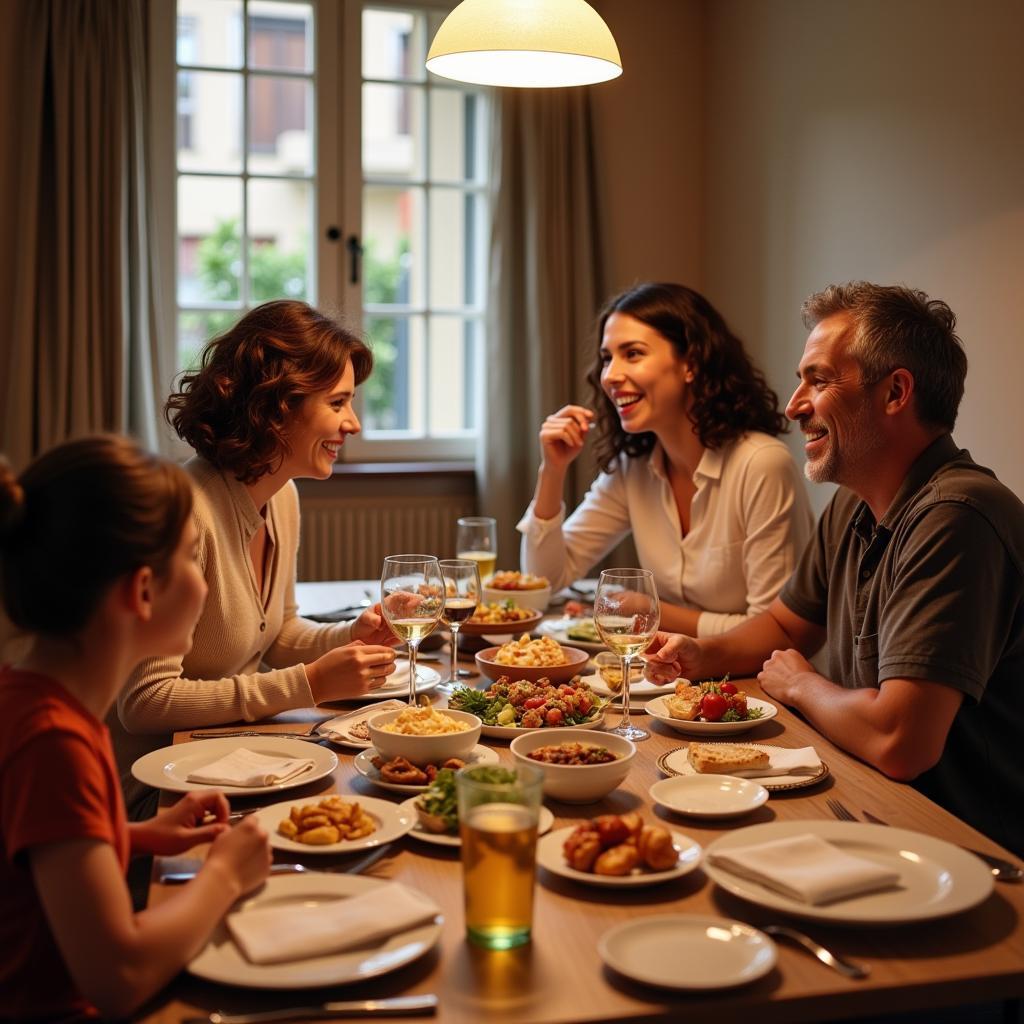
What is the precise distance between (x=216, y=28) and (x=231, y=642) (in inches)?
143

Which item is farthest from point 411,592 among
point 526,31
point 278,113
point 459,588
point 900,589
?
point 278,113

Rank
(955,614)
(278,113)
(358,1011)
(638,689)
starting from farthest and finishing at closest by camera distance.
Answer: (278,113) → (638,689) → (955,614) → (358,1011)

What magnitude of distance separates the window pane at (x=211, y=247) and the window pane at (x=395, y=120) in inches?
22.4

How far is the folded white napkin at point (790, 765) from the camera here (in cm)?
151

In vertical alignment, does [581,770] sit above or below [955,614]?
below

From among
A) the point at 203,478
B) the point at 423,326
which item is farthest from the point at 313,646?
the point at 423,326

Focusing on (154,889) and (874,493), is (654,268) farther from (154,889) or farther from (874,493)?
(154,889)

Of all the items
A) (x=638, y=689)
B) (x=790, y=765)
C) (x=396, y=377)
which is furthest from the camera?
(x=396, y=377)

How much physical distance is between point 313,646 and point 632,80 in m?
3.39

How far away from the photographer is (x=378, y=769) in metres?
1.48

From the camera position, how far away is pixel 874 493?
1.95 m

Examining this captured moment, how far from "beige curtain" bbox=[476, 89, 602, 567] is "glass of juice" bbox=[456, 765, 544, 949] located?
352 centimetres

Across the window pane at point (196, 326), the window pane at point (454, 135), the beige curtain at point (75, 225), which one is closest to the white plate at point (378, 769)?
the beige curtain at point (75, 225)

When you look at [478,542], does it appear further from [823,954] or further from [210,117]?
[210,117]
